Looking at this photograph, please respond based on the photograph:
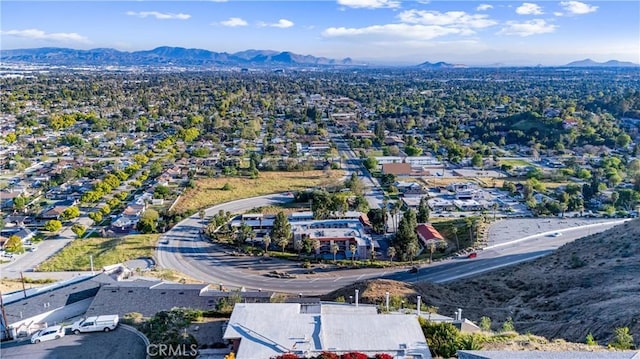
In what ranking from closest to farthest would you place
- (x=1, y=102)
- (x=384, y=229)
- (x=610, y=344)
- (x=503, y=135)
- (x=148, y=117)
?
(x=610, y=344) < (x=384, y=229) < (x=503, y=135) < (x=148, y=117) < (x=1, y=102)

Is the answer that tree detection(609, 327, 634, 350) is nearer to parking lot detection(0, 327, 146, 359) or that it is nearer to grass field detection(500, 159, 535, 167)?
parking lot detection(0, 327, 146, 359)

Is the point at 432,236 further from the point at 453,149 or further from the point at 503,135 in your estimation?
the point at 503,135

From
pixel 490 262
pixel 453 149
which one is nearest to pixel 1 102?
pixel 453 149

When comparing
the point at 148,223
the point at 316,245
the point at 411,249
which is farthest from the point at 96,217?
the point at 411,249

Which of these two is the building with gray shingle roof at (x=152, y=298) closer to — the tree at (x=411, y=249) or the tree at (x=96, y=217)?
the tree at (x=411, y=249)

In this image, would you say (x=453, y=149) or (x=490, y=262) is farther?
(x=453, y=149)

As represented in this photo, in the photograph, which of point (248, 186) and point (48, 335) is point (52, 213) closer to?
point (248, 186)

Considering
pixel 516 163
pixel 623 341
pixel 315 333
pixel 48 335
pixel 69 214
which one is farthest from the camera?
pixel 516 163
